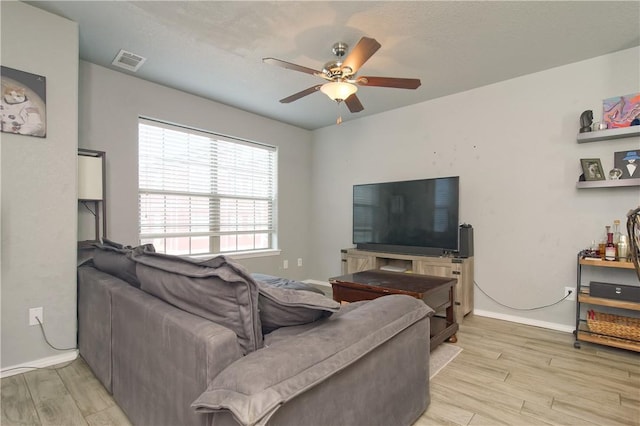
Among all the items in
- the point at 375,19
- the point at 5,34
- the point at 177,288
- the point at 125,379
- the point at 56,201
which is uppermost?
the point at 375,19

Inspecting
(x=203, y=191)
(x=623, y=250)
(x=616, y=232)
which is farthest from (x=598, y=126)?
(x=203, y=191)

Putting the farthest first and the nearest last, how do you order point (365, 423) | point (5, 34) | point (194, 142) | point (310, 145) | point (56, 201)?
1. point (310, 145)
2. point (194, 142)
3. point (56, 201)
4. point (5, 34)
5. point (365, 423)

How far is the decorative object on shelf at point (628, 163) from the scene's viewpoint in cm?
266

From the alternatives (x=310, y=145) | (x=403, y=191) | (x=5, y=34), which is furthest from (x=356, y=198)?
(x=5, y=34)

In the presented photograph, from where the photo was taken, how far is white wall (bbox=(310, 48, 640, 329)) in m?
2.89

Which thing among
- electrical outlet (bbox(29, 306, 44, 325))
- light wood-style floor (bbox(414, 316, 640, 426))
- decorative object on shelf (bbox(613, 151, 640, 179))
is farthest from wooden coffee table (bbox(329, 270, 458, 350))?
electrical outlet (bbox(29, 306, 44, 325))

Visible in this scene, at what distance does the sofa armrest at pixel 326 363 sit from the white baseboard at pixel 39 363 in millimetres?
2148

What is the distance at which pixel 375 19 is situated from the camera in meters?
2.30

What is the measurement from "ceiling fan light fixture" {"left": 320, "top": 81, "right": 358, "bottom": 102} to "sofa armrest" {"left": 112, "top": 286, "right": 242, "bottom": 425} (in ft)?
6.02

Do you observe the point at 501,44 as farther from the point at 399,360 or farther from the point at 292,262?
the point at 292,262

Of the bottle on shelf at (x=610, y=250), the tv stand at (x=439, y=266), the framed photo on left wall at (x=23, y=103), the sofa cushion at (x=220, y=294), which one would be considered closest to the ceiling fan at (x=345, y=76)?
the sofa cushion at (x=220, y=294)

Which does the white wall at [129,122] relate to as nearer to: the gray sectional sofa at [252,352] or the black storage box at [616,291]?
the gray sectional sofa at [252,352]

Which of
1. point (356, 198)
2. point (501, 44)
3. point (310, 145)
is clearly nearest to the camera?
point (501, 44)

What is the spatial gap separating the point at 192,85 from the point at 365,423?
3507 millimetres
